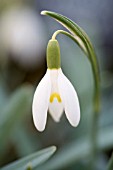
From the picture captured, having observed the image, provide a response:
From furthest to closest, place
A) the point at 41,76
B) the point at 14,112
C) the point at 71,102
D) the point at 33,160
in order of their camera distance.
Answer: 1. the point at 41,76
2. the point at 14,112
3. the point at 33,160
4. the point at 71,102

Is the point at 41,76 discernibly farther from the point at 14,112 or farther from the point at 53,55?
the point at 53,55

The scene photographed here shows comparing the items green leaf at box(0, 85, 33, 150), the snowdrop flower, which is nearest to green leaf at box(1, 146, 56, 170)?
the snowdrop flower

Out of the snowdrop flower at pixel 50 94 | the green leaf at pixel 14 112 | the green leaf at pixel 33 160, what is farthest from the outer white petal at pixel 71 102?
the green leaf at pixel 14 112

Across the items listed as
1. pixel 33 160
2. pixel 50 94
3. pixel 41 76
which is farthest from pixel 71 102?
pixel 41 76

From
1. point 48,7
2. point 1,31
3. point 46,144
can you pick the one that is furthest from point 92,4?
point 46,144

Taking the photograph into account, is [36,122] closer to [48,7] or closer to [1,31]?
[1,31]

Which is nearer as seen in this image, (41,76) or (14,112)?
(14,112)
